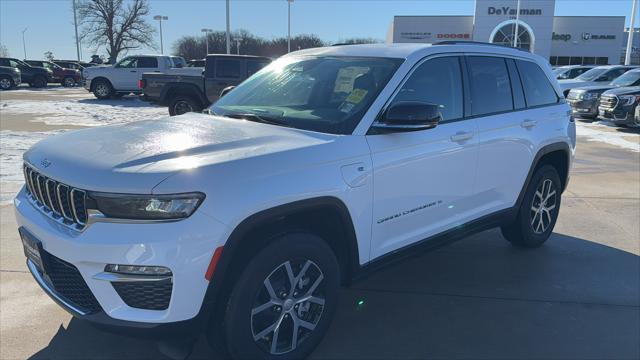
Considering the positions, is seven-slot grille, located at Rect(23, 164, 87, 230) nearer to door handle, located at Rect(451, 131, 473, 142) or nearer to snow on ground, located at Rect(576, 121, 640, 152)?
door handle, located at Rect(451, 131, 473, 142)

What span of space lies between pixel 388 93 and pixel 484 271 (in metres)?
2.07

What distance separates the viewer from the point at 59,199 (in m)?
2.64

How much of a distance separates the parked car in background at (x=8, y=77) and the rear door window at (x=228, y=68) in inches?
812

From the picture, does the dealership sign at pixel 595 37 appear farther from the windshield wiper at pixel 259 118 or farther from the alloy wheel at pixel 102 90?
the windshield wiper at pixel 259 118

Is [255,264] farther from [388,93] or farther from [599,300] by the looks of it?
[599,300]

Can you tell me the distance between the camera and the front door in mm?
3182

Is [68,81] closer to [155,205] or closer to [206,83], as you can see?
[206,83]

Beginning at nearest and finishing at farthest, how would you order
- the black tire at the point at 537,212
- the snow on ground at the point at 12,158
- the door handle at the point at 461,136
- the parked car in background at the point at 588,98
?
the door handle at the point at 461,136 → the black tire at the point at 537,212 → the snow on ground at the point at 12,158 → the parked car in background at the point at 588,98

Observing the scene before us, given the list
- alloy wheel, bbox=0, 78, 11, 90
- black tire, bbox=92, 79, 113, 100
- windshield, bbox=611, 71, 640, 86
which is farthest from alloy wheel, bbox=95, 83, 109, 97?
windshield, bbox=611, 71, 640, 86

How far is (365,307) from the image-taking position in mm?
3811

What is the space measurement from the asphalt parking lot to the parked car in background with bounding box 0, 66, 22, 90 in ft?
91.4

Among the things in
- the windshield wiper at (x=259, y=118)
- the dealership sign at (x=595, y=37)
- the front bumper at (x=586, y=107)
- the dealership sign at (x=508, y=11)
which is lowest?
the front bumper at (x=586, y=107)

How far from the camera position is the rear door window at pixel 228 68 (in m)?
14.8

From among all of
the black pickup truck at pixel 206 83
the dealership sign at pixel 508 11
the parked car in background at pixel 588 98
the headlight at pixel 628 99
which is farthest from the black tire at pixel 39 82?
the dealership sign at pixel 508 11
